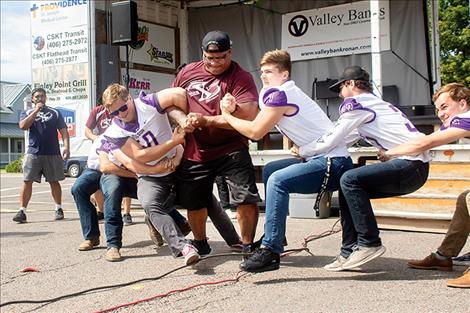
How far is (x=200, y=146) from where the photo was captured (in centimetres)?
437

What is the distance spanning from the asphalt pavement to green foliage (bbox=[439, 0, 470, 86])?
22870 mm

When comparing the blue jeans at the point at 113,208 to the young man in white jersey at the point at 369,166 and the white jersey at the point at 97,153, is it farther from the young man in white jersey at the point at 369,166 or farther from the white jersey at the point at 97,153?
the young man in white jersey at the point at 369,166

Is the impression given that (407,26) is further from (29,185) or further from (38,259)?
(38,259)

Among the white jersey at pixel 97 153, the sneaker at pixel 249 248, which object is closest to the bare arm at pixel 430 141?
the sneaker at pixel 249 248

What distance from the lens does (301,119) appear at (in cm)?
392

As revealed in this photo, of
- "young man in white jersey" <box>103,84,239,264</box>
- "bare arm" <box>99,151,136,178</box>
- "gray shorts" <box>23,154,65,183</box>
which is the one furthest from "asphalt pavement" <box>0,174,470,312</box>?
"gray shorts" <box>23,154,65,183</box>

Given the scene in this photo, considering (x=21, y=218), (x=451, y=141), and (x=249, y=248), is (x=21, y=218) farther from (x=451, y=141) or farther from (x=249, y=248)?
(x=451, y=141)

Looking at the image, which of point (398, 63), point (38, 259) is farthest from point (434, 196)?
point (398, 63)

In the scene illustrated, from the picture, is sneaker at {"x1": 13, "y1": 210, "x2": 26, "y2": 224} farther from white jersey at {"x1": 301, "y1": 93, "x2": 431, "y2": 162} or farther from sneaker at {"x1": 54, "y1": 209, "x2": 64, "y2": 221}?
white jersey at {"x1": 301, "y1": 93, "x2": 431, "y2": 162}

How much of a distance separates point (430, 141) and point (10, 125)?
4858 cm

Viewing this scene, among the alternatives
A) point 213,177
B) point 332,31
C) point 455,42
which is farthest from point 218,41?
point 455,42

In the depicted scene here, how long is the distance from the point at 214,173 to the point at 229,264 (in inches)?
29.4

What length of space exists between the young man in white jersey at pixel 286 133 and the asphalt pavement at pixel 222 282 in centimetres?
25

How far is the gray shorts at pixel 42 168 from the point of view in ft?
25.4
